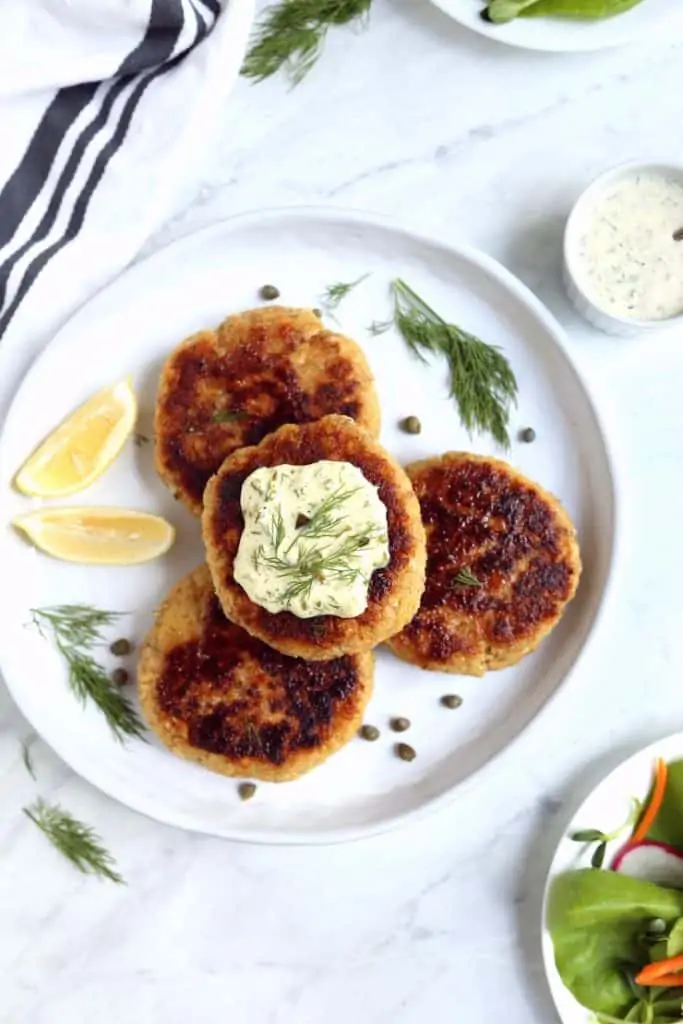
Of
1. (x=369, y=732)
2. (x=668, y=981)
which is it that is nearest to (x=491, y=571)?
(x=369, y=732)

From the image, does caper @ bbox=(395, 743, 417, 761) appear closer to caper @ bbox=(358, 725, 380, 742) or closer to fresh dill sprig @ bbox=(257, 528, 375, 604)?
caper @ bbox=(358, 725, 380, 742)

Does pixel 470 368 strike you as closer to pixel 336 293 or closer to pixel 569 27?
pixel 336 293

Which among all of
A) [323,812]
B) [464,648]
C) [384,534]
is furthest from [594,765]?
[384,534]

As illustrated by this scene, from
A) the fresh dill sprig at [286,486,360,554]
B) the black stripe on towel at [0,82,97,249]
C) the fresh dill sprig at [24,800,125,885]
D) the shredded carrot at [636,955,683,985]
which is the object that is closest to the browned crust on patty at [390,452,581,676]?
the fresh dill sprig at [286,486,360,554]

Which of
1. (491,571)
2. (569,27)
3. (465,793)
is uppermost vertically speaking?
(569,27)

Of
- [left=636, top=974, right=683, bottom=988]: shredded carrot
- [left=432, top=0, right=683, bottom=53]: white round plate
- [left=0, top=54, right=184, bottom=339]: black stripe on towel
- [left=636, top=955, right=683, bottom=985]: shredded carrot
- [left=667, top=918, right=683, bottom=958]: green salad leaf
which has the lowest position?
[left=636, top=974, right=683, bottom=988]: shredded carrot

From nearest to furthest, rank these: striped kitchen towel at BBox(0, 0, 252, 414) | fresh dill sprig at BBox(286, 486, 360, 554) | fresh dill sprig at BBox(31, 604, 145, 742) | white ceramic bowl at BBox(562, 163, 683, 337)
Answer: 1. fresh dill sprig at BBox(286, 486, 360, 554)
2. striped kitchen towel at BBox(0, 0, 252, 414)
3. white ceramic bowl at BBox(562, 163, 683, 337)
4. fresh dill sprig at BBox(31, 604, 145, 742)

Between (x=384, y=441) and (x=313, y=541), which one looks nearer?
(x=313, y=541)

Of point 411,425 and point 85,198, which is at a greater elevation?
point 85,198
